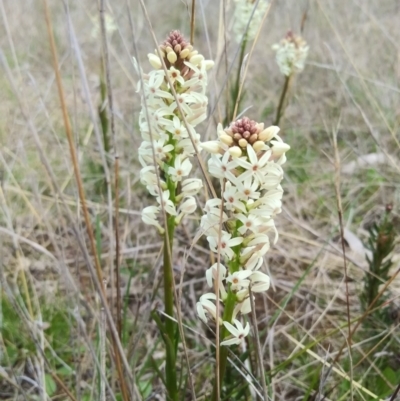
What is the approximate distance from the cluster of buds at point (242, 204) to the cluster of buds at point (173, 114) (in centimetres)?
21

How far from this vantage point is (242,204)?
103 cm

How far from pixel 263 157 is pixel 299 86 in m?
3.57

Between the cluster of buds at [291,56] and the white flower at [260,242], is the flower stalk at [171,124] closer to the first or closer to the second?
the white flower at [260,242]

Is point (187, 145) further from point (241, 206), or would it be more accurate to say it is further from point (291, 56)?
point (291, 56)

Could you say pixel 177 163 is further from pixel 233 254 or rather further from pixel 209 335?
pixel 209 335

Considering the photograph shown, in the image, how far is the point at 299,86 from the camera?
4.32m

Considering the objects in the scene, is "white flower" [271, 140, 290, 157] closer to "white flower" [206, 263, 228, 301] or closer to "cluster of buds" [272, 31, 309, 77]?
"white flower" [206, 263, 228, 301]

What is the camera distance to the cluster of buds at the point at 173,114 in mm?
1229

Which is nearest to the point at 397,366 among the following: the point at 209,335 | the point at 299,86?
the point at 209,335

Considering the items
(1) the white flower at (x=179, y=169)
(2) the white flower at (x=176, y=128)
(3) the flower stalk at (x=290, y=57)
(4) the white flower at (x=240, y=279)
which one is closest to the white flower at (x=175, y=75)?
(2) the white flower at (x=176, y=128)

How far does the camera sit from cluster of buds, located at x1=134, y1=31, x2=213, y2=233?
1.23 m

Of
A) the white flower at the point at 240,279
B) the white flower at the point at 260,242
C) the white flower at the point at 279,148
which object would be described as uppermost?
the white flower at the point at 279,148

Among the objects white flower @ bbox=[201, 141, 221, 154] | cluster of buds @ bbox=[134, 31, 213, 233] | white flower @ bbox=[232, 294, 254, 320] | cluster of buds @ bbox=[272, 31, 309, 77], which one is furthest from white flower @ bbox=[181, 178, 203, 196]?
cluster of buds @ bbox=[272, 31, 309, 77]

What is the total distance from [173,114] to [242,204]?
373 millimetres
